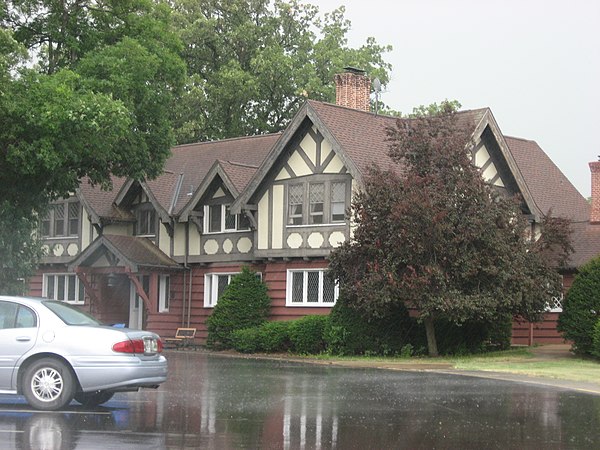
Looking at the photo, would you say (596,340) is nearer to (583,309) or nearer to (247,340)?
(583,309)

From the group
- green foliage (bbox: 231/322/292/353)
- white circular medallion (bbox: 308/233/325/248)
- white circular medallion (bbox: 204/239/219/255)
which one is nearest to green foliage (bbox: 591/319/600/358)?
white circular medallion (bbox: 308/233/325/248)

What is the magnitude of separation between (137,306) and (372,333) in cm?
1331

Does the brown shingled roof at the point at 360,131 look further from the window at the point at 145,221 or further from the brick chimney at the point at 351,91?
the window at the point at 145,221

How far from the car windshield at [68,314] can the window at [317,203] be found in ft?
59.1

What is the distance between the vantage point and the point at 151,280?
129 ft

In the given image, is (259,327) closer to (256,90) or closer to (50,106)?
(50,106)

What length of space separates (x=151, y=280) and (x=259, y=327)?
625cm

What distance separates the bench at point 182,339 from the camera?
126ft

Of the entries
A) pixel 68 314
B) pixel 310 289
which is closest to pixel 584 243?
pixel 310 289

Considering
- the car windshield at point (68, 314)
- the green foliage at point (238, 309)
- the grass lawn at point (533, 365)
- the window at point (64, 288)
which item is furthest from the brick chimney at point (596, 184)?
the car windshield at point (68, 314)

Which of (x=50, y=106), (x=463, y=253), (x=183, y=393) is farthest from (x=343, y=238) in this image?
(x=183, y=393)

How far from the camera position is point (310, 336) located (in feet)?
109

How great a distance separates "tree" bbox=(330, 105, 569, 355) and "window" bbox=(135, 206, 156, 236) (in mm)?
12642

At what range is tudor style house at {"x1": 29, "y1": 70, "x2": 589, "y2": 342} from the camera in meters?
34.6
